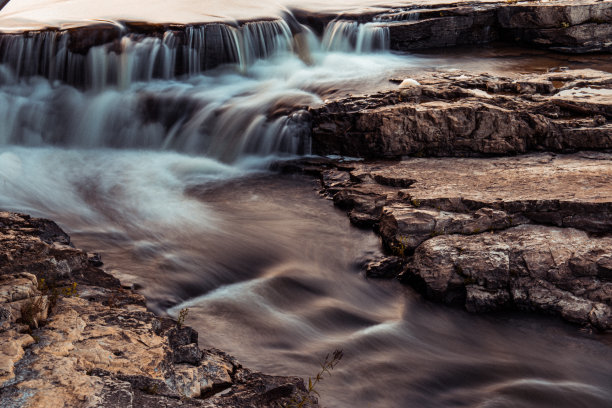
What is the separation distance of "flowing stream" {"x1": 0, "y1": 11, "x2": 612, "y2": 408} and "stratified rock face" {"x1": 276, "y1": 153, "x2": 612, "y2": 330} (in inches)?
8.3

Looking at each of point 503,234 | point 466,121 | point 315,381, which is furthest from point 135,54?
point 315,381

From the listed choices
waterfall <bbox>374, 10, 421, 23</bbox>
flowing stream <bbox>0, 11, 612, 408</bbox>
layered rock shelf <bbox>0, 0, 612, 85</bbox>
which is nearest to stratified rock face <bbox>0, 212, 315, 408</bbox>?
flowing stream <bbox>0, 11, 612, 408</bbox>

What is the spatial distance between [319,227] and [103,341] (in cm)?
367

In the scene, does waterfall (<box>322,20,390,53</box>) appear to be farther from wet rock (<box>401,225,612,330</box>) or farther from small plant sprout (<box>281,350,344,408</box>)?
small plant sprout (<box>281,350,344,408</box>)

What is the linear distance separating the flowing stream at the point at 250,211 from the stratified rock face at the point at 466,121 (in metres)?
0.78

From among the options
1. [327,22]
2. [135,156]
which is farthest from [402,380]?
[327,22]

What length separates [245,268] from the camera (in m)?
6.11

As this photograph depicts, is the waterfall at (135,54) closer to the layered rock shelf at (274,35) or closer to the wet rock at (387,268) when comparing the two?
the layered rock shelf at (274,35)

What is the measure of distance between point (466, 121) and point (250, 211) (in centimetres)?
305

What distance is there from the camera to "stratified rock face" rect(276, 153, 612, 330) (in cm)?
542

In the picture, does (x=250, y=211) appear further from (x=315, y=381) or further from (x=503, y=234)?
(x=315, y=381)

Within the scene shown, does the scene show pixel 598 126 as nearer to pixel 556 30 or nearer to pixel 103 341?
pixel 556 30

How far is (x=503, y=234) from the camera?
586 cm

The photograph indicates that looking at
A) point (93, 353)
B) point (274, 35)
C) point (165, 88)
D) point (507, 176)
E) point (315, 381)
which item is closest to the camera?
point (93, 353)
